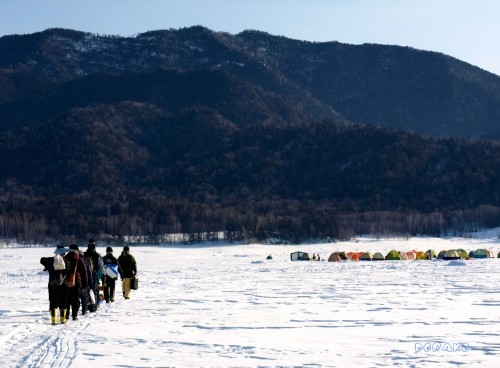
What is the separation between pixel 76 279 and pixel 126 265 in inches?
232

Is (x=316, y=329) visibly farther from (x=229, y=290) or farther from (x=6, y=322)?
(x=229, y=290)

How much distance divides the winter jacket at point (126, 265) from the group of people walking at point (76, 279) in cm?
38

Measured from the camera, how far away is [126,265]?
25.9m

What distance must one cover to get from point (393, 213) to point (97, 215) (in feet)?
230

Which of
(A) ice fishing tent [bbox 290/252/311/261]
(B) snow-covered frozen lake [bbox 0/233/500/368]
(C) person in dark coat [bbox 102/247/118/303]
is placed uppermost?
(C) person in dark coat [bbox 102/247/118/303]

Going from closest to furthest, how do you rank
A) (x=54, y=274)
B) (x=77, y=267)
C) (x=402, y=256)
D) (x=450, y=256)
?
(x=54, y=274)
(x=77, y=267)
(x=450, y=256)
(x=402, y=256)

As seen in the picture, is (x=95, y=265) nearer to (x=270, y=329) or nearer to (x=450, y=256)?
(x=270, y=329)

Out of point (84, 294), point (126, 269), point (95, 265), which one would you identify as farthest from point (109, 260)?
point (84, 294)

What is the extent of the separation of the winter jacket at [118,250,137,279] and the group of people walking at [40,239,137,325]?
1.24ft

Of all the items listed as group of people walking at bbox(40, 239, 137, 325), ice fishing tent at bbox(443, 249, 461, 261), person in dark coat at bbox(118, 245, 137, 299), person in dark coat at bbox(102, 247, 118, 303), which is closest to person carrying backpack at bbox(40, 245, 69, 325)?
group of people walking at bbox(40, 239, 137, 325)

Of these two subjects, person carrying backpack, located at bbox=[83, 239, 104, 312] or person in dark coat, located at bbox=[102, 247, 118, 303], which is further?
person in dark coat, located at bbox=[102, 247, 118, 303]

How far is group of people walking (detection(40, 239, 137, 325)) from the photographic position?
1895cm

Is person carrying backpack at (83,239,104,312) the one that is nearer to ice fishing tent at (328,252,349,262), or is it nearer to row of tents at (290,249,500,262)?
ice fishing tent at (328,252,349,262)

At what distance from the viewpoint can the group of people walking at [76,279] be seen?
18953 mm
